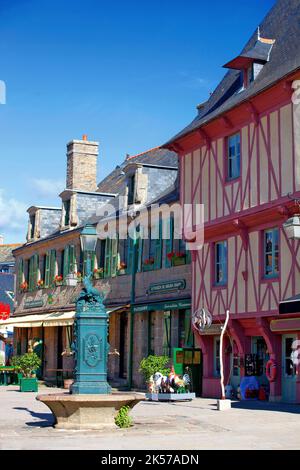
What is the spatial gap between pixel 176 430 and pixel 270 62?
1076 centimetres

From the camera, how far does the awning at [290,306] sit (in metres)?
16.6

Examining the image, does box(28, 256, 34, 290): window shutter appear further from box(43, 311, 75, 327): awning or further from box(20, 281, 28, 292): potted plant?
box(43, 311, 75, 327): awning

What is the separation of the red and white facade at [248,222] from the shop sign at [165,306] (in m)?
0.79

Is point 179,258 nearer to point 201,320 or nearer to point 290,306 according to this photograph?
point 201,320

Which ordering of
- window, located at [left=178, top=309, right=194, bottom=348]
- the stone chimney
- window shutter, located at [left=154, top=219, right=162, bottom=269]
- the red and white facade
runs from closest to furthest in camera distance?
the red and white facade, window, located at [left=178, top=309, right=194, bottom=348], window shutter, located at [left=154, top=219, right=162, bottom=269], the stone chimney

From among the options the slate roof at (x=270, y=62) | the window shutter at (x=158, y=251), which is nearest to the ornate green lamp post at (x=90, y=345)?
the slate roof at (x=270, y=62)

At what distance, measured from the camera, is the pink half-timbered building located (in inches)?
726

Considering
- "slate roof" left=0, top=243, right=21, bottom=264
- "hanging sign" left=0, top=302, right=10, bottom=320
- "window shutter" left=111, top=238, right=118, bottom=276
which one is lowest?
"hanging sign" left=0, top=302, right=10, bottom=320

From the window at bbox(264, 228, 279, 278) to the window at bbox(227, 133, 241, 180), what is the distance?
1.91 metres

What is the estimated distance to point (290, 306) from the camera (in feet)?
55.0

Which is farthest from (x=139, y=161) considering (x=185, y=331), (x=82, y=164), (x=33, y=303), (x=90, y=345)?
(x=90, y=345)

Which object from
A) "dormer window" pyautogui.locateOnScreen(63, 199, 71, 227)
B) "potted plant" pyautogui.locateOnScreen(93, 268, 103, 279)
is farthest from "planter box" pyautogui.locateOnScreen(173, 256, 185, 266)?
"dormer window" pyautogui.locateOnScreen(63, 199, 71, 227)

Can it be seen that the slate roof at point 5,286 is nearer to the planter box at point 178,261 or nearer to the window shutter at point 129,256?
the window shutter at point 129,256
